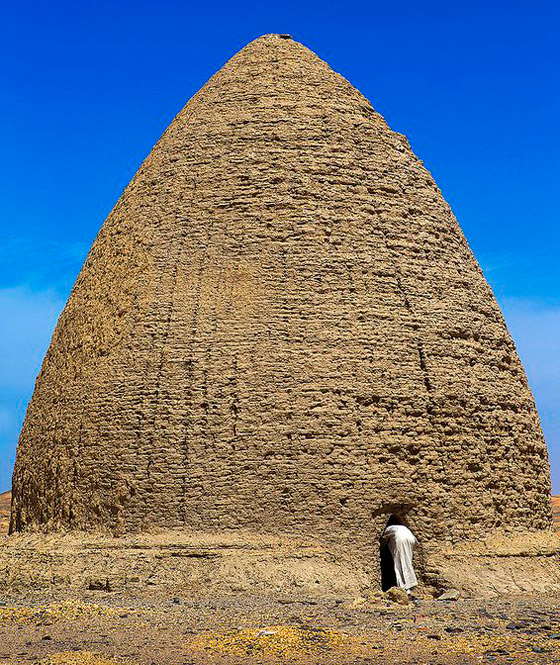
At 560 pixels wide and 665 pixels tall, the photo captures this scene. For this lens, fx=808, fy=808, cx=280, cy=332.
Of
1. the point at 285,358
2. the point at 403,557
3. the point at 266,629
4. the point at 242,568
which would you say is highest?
the point at 285,358

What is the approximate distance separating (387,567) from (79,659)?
15.1ft

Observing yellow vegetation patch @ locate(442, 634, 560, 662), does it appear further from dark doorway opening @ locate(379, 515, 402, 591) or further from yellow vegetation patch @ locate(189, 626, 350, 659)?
dark doorway opening @ locate(379, 515, 402, 591)

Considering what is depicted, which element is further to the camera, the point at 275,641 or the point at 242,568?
the point at 242,568

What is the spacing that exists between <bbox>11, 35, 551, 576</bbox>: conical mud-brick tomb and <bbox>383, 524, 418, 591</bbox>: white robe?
27 cm

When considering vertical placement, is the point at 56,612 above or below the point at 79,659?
above

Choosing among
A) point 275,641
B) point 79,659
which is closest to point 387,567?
point 275,641

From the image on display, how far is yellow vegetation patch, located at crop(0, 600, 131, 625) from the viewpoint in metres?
8.43

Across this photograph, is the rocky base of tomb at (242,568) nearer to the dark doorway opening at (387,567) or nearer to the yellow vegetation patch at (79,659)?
the dark doorway opening at (387,567)

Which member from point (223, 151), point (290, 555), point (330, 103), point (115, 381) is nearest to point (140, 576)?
point (290, 555)

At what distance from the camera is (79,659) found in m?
6.88

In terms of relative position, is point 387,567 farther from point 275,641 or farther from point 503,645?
point 275,641

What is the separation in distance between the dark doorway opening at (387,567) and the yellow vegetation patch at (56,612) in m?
3.37

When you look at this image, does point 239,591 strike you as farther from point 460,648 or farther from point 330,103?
point 330,103

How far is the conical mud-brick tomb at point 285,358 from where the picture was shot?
396 inches
